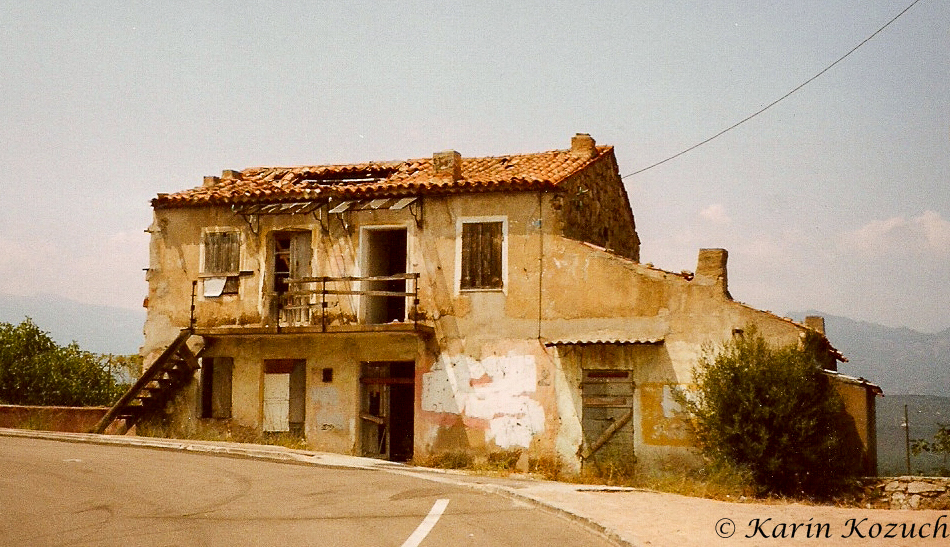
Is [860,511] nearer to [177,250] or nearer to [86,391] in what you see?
[177,250]

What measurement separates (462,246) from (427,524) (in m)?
11.6

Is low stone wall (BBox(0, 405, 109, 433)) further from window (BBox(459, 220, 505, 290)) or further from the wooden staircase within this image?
window (BBox(459, 220, 505, 290))

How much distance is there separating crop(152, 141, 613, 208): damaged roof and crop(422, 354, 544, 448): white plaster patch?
3.87 metres

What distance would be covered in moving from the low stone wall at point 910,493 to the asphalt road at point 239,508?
6.96 meters

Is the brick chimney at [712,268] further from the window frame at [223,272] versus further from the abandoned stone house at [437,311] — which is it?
the window frame at [223,272]

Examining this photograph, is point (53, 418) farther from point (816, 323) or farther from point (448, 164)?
point (816, 323)

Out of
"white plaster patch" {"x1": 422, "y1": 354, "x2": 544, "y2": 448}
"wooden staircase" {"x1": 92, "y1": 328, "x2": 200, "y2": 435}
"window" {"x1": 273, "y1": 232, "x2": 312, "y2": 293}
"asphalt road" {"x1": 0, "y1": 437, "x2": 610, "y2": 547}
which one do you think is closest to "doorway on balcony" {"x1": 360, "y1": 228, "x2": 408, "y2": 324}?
"window" {"x1": 273, "y1": 232, "x2": 312, "y2": 293}

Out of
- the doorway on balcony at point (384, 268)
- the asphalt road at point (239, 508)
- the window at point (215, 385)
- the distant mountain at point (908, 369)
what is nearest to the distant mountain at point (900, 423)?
the doorway on balcony at point (384, 268)

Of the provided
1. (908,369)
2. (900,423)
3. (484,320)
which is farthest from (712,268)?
(908,369)

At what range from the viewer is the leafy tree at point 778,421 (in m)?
16.0

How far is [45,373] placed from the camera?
3014 centimetres

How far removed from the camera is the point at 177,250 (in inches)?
931

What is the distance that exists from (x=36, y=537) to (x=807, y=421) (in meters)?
12.1

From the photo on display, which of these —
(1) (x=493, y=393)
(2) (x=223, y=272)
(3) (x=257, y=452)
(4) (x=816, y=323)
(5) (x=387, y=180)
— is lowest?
(3) (x=257, y=452)
